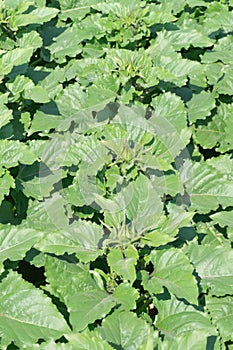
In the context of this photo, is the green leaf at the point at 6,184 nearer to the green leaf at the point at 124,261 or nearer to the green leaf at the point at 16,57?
the green leaf at the point at 124,261

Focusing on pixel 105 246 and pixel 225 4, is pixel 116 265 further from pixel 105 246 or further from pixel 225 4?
pixel 225 4

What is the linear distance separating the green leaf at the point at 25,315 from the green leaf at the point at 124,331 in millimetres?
157

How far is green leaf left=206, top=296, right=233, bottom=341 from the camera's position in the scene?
2.46m

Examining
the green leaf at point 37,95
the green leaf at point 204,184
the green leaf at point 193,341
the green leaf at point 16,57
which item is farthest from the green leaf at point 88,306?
the green leaf at point 16,57

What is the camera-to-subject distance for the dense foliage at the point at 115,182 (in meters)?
2.17

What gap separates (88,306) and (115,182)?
555 millimetres

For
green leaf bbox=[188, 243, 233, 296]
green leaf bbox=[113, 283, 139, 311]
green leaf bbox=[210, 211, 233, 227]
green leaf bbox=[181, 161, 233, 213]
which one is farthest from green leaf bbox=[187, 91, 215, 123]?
green leaf bbox=[113, 283, 139, 311]

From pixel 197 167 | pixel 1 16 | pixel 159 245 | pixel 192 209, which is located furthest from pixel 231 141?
pixel 1 16

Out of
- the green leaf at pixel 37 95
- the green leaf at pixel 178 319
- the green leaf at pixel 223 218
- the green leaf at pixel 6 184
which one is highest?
the green leaf at pixel 37 95

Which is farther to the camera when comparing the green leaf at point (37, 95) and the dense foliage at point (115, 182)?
the green leaf at point (37, 95)

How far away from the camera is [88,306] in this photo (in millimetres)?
2125

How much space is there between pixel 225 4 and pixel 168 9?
0.68 metres

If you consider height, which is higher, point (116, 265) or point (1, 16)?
point (1, 16)

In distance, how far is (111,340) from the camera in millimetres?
2000
